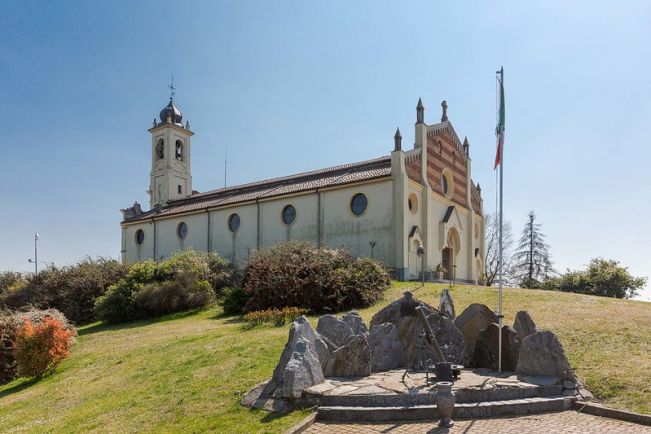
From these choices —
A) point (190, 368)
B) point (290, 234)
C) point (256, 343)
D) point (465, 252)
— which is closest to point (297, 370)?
point (190, 368)

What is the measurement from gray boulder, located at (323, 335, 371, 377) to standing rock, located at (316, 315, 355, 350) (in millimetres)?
694

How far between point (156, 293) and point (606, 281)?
29416 millimetres

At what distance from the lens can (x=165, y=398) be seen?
774 cm

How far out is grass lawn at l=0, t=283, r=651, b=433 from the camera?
6.81 metres

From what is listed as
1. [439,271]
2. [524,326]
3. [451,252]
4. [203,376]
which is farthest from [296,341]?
[451,252]

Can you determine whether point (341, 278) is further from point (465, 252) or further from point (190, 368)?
point (465, 252)

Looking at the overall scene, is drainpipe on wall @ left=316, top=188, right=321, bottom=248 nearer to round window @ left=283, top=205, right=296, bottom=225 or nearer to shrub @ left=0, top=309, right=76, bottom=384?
round window @ left=283, top=205, right=296, bottom=225

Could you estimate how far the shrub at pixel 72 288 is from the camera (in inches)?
978

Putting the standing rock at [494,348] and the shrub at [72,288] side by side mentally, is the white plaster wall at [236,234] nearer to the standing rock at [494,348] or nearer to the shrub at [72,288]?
the shrub at [72,288]

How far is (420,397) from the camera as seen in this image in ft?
21.1

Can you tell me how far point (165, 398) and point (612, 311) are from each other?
1283 centimetres

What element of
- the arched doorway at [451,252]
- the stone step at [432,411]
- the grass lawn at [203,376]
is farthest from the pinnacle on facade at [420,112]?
the stone step at [432,411]

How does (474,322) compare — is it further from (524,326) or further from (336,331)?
(336,331)

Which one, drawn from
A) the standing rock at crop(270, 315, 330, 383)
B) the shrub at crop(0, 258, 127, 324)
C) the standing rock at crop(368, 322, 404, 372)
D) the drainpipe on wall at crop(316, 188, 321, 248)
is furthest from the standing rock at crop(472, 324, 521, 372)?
the shrub at crop(0, 258, 127, 324)
